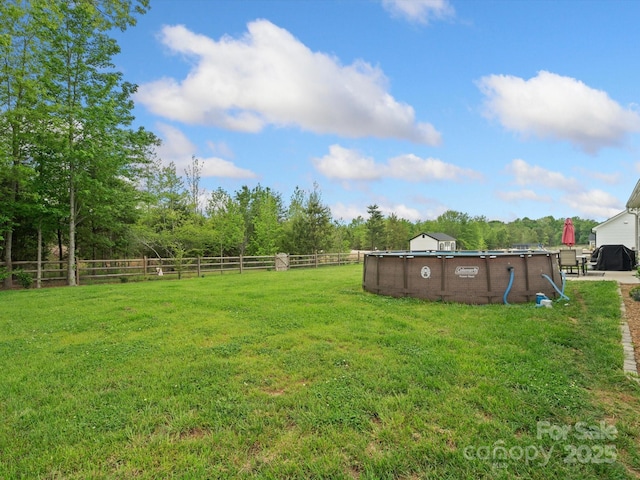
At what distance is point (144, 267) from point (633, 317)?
1670 cm

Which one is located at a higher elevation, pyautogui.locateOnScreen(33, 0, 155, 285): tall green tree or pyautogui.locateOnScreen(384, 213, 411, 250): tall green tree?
pyautogui.locateOnScreen(33, 0, 155, 285): tall green tree

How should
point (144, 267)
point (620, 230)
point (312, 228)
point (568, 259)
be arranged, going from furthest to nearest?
1. point (312, 228)
2. point (620, 230)
3. point (144, 267)
4. point (568, 259)

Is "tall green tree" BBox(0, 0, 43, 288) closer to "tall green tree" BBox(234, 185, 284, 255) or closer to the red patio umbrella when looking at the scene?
"tall green tree" BBox(234, 185, 284, 255)

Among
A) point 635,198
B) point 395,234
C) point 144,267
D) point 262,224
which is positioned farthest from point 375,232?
point 635,198

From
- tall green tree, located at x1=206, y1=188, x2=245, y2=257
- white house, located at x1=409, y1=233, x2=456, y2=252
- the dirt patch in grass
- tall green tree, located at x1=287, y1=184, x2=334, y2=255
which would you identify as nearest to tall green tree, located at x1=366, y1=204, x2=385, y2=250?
white house, located at x1=409, y1=233, x2=456, y2=252

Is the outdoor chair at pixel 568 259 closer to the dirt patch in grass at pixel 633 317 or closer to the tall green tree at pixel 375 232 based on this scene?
the dirt patch in grass at pixel 633 317

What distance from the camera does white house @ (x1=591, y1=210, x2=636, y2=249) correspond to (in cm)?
1920

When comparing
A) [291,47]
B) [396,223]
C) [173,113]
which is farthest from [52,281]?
[396,223]

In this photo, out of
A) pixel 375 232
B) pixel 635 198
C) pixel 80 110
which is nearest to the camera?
pixel 635 198

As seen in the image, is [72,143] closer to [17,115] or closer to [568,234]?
[17,115]

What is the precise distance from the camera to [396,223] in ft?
154

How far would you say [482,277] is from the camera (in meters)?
7.09

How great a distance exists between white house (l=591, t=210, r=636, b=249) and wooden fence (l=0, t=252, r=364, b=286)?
16265mm

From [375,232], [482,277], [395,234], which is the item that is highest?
[375,232]
